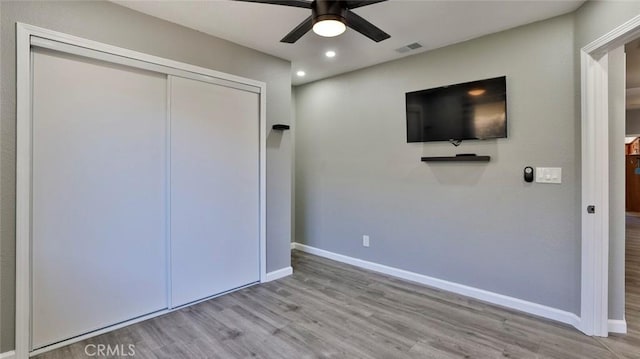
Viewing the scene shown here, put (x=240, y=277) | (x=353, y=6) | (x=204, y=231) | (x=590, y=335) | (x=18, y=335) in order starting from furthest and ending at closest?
1. (x=240, y=277)
2. (x=204, y=231)
3. (x=590, y=335)
4. (x=18, y=335)
5. (x=353, y=6)

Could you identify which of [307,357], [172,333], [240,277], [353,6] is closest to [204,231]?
[240,277]

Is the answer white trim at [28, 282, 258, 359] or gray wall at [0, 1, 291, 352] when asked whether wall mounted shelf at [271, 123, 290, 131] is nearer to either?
gray wall at [0, 1, 291, 352]

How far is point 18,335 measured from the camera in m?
2.00

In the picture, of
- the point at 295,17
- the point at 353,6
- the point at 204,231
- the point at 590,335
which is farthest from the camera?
the point at 204,231

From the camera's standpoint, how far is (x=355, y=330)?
8.00 ft

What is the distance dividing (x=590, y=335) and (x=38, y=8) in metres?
4.49

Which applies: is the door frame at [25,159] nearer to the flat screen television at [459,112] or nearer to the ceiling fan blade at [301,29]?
the ceiling fan blade at [301,29]

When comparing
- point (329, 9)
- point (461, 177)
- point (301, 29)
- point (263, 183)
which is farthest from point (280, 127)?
point (461, 177)

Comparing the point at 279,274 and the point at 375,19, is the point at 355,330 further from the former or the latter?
the point at 375,19

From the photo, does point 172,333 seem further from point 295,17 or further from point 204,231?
point 295,17

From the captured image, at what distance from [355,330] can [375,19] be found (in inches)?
98.8

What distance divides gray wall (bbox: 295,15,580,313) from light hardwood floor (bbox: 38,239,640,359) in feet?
1.15

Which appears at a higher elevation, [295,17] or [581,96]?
[295,17]

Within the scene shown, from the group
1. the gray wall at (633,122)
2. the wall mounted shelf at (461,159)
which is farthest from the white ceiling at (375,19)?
the gray wall at (633,122)
